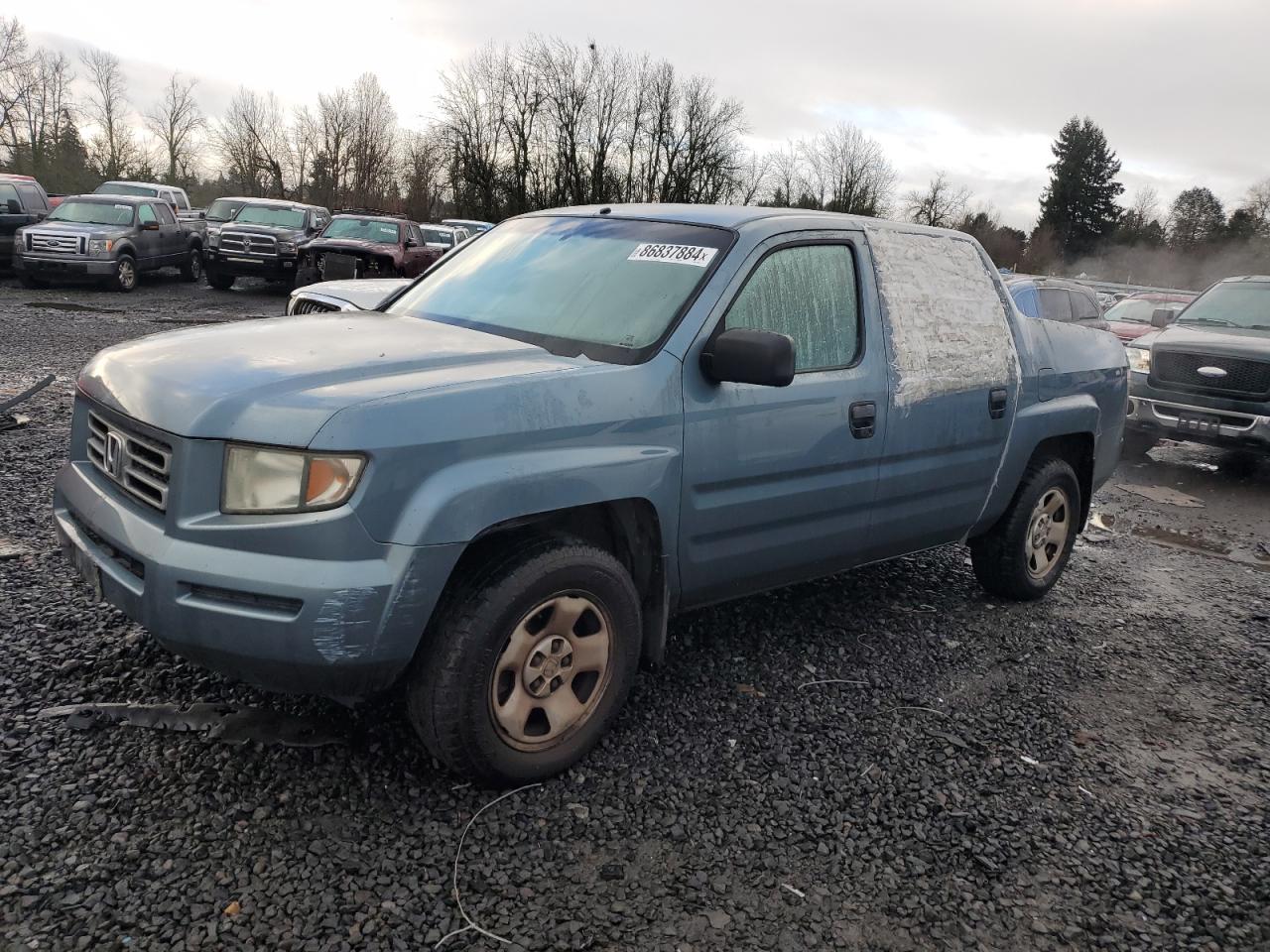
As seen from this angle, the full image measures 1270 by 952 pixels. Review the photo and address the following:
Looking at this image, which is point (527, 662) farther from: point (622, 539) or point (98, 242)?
point (98, 242)

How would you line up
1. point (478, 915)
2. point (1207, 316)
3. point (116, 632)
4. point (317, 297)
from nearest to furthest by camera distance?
point (478, 915) < point (116, 632) < point (317, 297) < point (1207, 316)

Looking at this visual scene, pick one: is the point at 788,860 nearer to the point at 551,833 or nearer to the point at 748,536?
the point at 551,833

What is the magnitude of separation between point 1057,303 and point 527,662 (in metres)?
10.4

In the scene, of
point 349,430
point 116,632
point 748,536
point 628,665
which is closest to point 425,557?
point 349,430

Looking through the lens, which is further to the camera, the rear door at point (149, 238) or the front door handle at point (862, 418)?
the rear door at point (149, 238)

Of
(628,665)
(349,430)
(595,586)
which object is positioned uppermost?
(349,430)

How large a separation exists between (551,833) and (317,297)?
17.8 ft

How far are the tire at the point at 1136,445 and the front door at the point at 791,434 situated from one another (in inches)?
290

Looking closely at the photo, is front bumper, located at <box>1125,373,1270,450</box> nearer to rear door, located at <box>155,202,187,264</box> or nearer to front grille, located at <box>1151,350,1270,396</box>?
front grille, located at <box>1151,350,1270,396</box>

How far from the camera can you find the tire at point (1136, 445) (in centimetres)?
1004

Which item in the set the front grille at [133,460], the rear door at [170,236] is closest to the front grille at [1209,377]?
the front grille at [133,460]

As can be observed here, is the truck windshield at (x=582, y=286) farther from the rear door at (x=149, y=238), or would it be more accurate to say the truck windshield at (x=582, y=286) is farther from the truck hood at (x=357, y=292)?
the rear door at (x=149, y=238)

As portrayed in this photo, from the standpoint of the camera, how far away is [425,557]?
2574 millimetres

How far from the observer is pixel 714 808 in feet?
9.77
